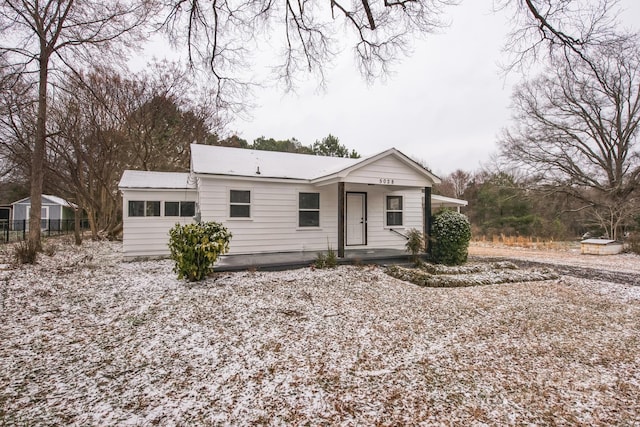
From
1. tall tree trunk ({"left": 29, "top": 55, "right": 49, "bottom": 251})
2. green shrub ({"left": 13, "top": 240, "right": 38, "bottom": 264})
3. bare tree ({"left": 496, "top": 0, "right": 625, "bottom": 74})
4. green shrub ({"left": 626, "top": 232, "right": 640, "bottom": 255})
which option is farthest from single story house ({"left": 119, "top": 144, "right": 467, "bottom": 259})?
green shrub ({"left": 626, "top": 232, "right": 640, "bottom": 255})

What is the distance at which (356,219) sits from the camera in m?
10.4

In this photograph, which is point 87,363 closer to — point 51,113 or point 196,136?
point 51,113

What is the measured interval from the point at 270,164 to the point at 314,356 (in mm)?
7790

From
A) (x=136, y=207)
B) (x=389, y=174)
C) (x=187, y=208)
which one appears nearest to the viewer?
(x=389, y=174)

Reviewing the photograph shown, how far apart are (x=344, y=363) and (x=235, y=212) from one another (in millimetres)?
6628

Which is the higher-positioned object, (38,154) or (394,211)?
(38,154)

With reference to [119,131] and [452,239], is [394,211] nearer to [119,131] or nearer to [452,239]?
[452,239]

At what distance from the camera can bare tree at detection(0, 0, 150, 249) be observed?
898 centimetres

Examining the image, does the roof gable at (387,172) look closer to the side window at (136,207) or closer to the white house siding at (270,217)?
the white house siding at (270,217)

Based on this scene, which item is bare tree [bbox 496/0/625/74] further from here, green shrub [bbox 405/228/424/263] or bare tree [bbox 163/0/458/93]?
green shrub [bbox 405/228/424/263]

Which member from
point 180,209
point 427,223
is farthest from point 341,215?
point 180,209

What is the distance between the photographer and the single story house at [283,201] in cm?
866

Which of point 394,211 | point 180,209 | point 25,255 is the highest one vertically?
point 180,209

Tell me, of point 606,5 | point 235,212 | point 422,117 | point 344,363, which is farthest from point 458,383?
point 422,117
